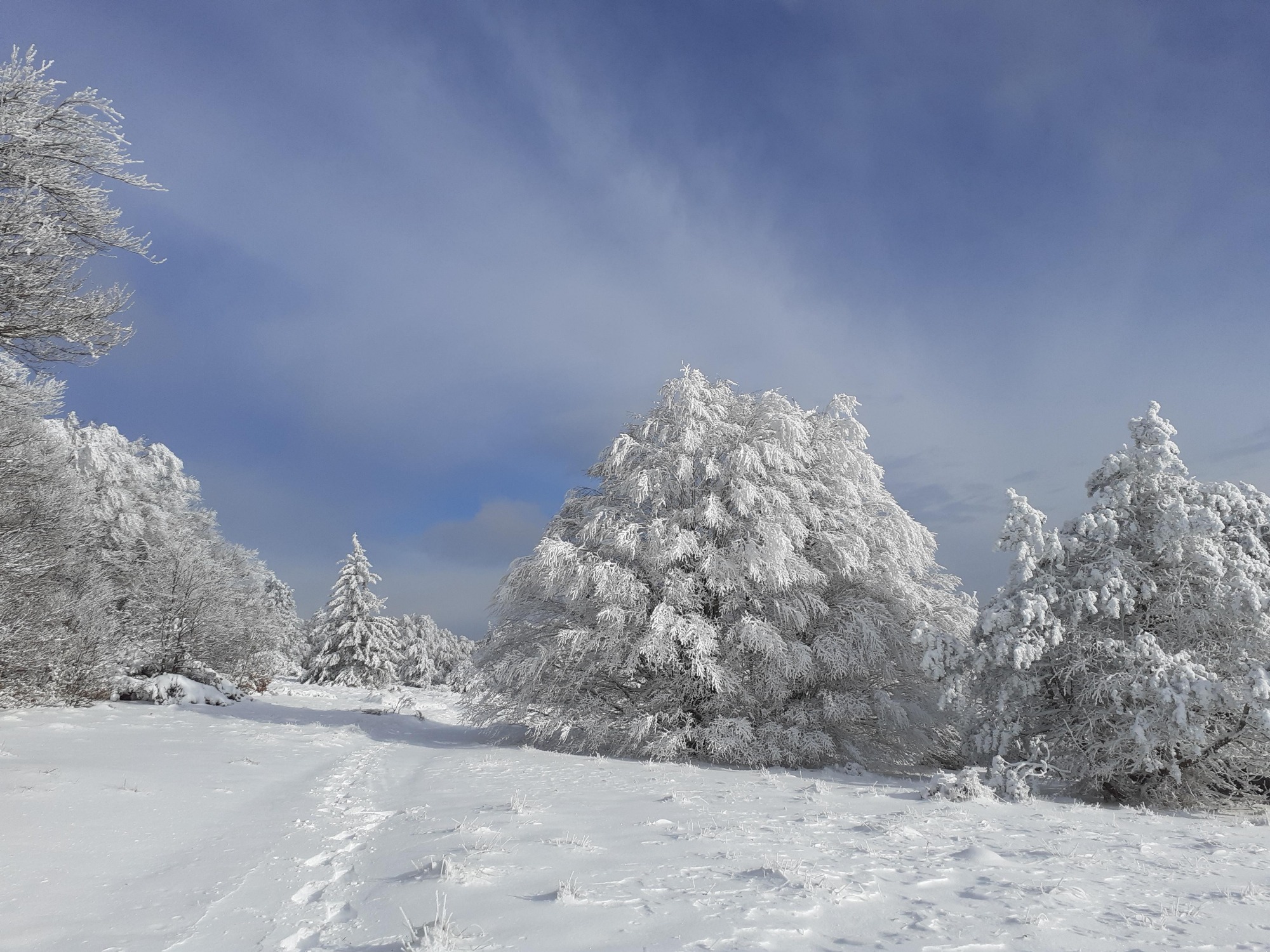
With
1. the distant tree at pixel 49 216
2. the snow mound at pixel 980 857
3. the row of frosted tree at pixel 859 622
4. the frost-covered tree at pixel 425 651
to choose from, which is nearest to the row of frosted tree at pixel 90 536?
the distant tree at pixel 49 216

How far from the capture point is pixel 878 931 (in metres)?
3.86

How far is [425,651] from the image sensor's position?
210ft

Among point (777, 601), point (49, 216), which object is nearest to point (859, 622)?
point (777, 601)

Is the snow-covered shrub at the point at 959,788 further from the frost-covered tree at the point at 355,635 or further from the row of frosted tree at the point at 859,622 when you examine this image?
the frost-covered tree at the point at 355,635

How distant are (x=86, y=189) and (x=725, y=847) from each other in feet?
27.5

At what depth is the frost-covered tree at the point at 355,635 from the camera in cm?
3947

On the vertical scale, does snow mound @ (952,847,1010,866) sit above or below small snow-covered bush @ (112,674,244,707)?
above

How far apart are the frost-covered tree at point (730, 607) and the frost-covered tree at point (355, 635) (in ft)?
92.0

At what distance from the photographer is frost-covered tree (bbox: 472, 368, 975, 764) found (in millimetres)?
12742

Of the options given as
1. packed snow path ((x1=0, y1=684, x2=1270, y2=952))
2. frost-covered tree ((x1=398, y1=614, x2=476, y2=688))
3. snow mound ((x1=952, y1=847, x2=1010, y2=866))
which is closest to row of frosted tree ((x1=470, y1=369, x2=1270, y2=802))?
packed snow path ((x1=0, y1=684, x2=1270, y2=952))

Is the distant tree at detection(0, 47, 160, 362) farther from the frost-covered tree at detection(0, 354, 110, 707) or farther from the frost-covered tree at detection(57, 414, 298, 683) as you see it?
the frost-covered tree at detection(57, 414, 298, 683)

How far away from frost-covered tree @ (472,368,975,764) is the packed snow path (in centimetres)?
288

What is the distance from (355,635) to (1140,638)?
127ft

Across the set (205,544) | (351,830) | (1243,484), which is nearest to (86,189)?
(351,830)
